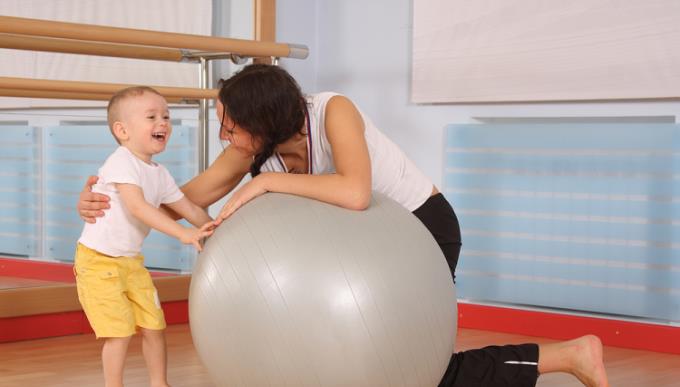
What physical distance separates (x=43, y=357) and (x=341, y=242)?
1474 millimetres

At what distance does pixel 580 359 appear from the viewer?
8.05ft

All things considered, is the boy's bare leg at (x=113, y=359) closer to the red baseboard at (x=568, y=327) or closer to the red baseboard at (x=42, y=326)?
the red baseboard at (x=42, y=326)

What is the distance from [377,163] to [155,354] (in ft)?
2.34

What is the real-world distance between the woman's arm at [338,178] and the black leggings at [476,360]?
12.5 inches

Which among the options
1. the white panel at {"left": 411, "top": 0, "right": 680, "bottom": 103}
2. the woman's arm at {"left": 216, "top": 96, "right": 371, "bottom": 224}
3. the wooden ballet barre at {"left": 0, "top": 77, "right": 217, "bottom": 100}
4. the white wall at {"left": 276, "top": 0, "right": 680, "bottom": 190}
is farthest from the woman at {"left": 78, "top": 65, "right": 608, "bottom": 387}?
the white wall at {"left": 276, "top": 0, "right": 680, "bottom": 190}

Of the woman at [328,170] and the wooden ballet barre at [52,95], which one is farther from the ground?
the wooden ballet barre at [52,95]

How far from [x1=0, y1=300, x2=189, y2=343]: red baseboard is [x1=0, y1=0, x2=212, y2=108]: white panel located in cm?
70

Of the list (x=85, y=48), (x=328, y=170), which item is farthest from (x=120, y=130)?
(x=85, y=48)

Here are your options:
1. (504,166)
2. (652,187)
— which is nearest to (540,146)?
(504,166)

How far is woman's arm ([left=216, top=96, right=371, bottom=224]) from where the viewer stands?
2135 millimetres

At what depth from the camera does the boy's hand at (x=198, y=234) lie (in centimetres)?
226

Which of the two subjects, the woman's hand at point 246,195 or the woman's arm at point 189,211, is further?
the woman's arm at point 189,211

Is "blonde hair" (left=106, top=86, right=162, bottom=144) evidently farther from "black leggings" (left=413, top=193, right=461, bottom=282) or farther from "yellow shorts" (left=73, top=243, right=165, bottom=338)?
"black leggings" (left=413, top=193, right=461, bottom=282)

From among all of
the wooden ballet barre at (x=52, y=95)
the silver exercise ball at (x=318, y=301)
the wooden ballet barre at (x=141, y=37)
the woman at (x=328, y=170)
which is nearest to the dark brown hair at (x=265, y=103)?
the woman at (x=328, y=170)
